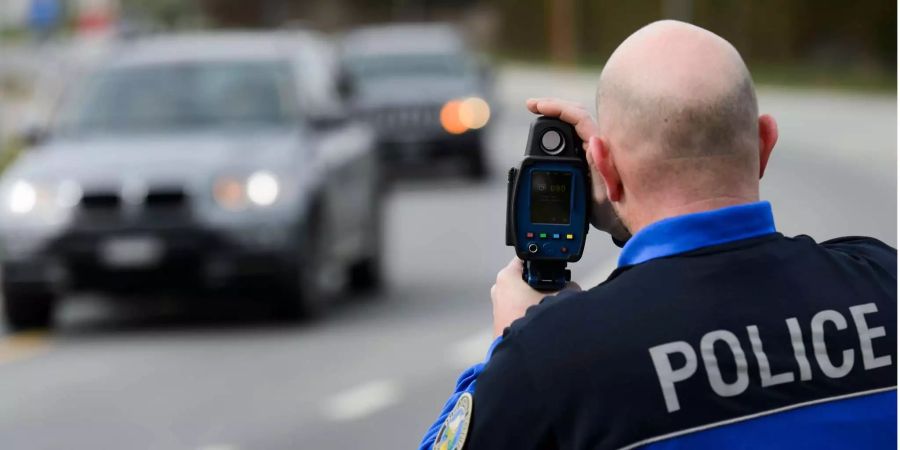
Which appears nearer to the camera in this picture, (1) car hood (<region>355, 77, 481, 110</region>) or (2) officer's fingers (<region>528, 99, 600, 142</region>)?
(2) officer's fingers (<region>528, 99, 600, 142</region>)

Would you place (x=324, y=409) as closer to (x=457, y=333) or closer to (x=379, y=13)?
(x=457, y=333)

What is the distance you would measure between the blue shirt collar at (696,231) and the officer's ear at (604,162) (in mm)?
101

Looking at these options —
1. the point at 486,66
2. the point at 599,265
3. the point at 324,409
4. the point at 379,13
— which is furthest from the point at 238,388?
the point at 379,13

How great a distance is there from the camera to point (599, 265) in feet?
45.9

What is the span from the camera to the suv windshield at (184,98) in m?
11.8

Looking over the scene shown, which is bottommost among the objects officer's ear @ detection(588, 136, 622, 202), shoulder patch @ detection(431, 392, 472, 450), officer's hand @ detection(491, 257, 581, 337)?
shoulder patch @ detection(431, 392, 472, 450)

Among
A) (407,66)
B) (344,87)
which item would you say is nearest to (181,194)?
(344,87)

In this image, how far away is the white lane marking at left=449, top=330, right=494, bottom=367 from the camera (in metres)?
9.69

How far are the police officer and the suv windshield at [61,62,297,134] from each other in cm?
925

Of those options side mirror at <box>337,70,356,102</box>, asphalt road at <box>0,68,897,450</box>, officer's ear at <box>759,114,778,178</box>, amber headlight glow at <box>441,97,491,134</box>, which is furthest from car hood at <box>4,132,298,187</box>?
amber headlight glow at <box>441,97,491,134</box>

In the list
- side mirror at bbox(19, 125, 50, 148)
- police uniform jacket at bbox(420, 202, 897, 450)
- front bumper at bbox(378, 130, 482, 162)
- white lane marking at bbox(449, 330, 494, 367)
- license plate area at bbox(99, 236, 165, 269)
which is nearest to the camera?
police uniform jacket at bbox(420, 202, 897, 450)

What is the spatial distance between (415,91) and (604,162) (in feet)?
67.1

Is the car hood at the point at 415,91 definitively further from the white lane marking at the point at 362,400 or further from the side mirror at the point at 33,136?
the white lane marking at the point at 362,400

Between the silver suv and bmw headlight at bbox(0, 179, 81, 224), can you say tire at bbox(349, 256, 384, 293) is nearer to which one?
the silver suv
